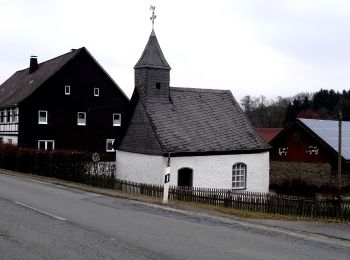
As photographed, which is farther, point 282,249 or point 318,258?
point 282,249

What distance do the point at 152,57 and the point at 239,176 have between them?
28.8ft

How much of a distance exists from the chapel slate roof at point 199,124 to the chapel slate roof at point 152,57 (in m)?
1.72

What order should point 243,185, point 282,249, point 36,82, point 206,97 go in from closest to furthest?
point 282,249, point 243,185, point 206,97, point 36,82

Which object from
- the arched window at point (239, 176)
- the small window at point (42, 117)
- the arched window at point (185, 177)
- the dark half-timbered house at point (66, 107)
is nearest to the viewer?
the arched window at point (185, 177)

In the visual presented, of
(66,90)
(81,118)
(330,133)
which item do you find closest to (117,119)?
(81,118)

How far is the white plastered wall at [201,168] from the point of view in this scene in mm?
26406

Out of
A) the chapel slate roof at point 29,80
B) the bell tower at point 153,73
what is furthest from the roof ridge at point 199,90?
the chapel slate roof at point 29,80

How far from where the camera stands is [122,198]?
1886 cm

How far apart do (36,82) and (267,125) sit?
71.6 m

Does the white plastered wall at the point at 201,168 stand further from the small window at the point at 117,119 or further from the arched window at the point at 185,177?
the small window at the point at 117,119

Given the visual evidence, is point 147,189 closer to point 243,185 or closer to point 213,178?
point 213,178

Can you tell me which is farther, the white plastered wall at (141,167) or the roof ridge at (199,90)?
the roof ridge at (199,90)

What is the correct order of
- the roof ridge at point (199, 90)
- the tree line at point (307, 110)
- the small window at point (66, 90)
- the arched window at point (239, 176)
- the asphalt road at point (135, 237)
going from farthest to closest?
the tree line at point (307, 110) → the small window at point (66, 90) → the roof ridge at point (199, 90) → the arched window at point (239, 176) → the asphalt road at point (135, 237)

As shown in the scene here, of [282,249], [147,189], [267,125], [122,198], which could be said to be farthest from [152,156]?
[267,125]
